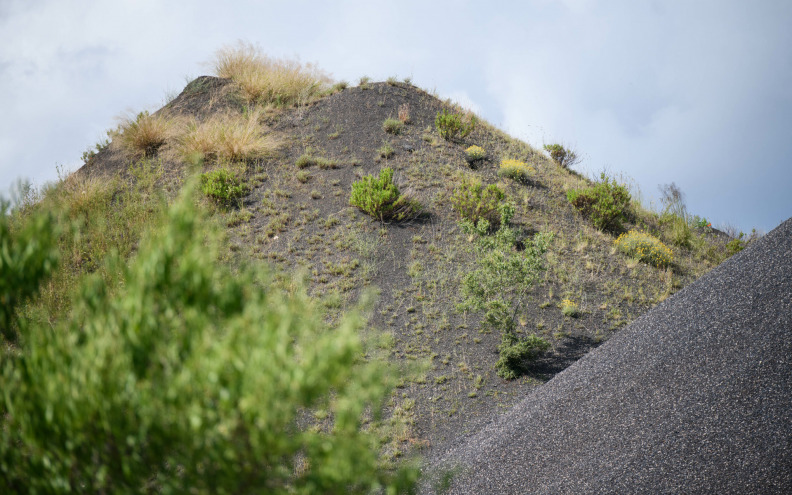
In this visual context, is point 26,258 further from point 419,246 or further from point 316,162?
point 316,162

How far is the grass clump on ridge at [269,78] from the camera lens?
1573 centimetres

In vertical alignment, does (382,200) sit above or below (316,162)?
below

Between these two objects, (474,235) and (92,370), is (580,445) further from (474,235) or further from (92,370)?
(474,235)

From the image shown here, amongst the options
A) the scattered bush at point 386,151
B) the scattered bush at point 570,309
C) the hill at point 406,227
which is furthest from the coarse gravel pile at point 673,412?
the scattered bush at point 386,151

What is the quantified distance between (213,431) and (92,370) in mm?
547

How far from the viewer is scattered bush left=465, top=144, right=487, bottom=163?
13833 mm

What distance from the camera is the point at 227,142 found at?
12594mm

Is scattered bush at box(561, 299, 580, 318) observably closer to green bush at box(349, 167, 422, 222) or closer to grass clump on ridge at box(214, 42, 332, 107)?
green bush at box(349, 167, 422, 222)

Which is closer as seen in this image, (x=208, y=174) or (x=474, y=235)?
(x=474, y=235)

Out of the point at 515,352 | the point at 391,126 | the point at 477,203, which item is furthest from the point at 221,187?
the point at 515,352

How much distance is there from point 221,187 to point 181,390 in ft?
32.9

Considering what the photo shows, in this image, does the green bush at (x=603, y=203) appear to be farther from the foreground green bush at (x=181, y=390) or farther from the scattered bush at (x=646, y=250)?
the foreground green bush at (x=181, y=390)

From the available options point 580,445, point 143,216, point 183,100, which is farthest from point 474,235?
point 183,100

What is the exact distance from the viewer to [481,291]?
7863mm
